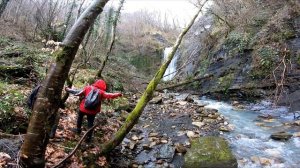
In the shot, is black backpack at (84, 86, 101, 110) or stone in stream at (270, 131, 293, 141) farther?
stone in stream at (270, 131, 293, 141)

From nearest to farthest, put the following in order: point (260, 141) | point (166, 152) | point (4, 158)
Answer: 1. point (4, 158)
2. point (166, 152)
3. point (260, 141)

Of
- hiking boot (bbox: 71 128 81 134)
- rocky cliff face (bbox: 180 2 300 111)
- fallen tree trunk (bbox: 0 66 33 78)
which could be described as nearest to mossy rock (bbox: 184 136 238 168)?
hiking boot (bbox: 71 128 81 134)

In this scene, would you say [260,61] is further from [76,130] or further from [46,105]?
[46,105]

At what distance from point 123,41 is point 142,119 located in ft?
84.3

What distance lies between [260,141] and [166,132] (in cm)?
264

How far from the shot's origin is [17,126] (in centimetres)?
558

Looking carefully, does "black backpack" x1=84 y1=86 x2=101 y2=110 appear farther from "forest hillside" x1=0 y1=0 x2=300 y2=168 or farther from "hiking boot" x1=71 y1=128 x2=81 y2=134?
"hiking boot" x1=71 y1=128 x2=81 y2=134

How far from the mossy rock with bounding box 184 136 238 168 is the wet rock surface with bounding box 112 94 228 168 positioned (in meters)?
0.30

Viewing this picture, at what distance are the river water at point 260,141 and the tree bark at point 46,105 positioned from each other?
4.63 meters

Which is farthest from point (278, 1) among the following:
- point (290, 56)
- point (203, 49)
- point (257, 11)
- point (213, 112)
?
point (213, 112)

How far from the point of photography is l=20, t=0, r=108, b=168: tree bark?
313 cm

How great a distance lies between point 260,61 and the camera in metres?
13.6

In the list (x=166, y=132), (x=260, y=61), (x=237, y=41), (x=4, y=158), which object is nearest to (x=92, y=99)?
(x=4, y=158)

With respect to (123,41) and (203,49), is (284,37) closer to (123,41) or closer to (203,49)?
(203,49)
